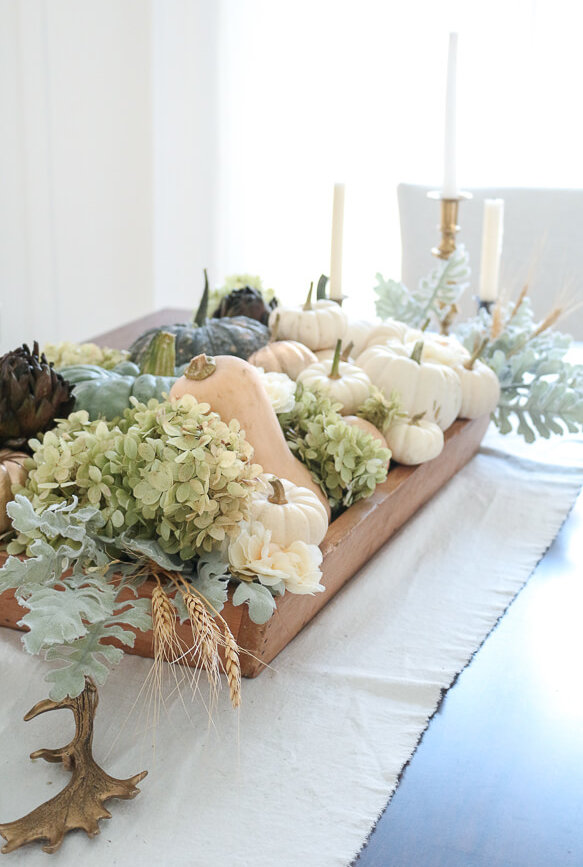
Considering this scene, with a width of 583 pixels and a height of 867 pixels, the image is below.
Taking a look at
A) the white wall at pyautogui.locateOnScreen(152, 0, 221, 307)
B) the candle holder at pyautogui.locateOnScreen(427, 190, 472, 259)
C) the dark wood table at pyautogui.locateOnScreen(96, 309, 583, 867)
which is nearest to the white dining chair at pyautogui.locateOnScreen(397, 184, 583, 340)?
the candle holder at pyautogui.locateOnScreen(427, 190, 472, 259)

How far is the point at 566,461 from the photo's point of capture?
1.35 meters

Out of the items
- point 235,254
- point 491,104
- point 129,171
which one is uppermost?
point 491,104

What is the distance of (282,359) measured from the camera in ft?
A: 3.89

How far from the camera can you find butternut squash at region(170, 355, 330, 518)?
927 mm

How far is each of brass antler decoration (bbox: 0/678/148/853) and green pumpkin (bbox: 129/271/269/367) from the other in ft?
2.10

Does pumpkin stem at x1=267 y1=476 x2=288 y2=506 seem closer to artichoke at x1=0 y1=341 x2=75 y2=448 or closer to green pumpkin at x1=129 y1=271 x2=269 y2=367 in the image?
artichoke at x1=0 y1=341 x2=75 y2=448

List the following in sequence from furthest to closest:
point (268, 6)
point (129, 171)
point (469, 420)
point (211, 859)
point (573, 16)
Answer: point (129, 171) → point (268, 6) → point (573, 16) → point (469, 420) → point (211, 859)

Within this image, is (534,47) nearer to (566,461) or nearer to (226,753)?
(566,461)

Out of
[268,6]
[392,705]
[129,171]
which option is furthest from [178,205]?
[392,705]

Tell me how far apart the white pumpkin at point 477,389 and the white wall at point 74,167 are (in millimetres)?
2334

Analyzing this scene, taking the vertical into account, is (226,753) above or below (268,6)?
below

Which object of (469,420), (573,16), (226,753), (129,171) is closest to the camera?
(226,753)

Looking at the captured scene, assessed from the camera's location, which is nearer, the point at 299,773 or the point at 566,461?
the point at 299,773

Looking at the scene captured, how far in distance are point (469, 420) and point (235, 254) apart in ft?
9.24
